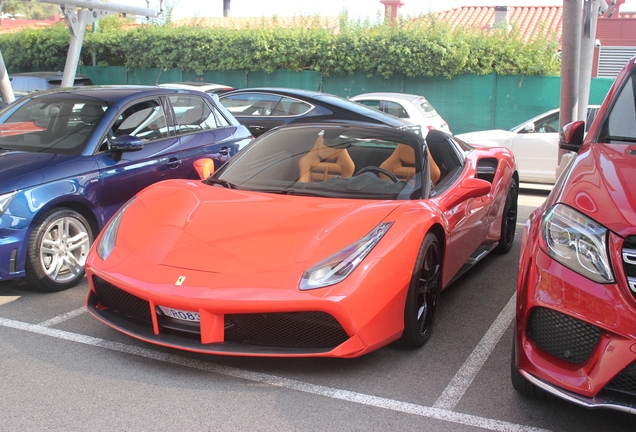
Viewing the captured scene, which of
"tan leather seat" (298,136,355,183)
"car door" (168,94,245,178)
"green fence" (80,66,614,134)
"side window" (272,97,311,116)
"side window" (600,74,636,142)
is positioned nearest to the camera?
"side window" (600,74,636,142)

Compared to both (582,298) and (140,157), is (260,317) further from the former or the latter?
(140,157)

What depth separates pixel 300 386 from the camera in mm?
3539

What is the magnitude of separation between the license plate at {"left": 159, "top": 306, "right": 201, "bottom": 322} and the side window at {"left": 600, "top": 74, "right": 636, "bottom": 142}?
2.62m

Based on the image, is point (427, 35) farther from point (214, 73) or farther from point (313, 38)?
point (214, 73)

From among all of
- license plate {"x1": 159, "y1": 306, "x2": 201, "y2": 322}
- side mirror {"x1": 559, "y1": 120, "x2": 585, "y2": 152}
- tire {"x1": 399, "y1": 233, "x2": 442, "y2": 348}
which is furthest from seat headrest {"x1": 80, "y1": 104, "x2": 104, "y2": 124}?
side mirror {"x1": 559, "y1": 120, "x2": 585, "y2": 152}

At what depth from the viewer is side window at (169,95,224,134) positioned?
668cm

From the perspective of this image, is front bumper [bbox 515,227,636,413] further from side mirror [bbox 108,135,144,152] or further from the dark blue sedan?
side mirror [bbox 108,135,144,152]

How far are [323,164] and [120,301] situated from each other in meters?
1.83

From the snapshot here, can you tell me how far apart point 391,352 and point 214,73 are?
18050 mm

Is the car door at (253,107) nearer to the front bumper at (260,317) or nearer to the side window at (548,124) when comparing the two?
the side window at (548,124)

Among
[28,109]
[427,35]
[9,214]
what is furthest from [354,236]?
[427,35]

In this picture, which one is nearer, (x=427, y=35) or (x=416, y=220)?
(x=416, y=220)

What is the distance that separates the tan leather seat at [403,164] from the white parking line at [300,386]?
167 centimetres

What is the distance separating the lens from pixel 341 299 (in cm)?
337
